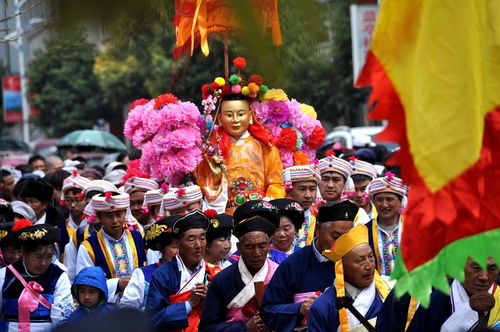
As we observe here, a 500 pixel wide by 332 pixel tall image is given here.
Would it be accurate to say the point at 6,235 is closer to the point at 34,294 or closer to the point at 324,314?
the point at 34,294

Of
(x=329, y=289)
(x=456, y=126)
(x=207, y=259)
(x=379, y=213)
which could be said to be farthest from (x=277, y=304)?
(x=456, y=126)

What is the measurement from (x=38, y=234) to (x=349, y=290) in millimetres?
2608

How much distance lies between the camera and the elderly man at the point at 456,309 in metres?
4.62

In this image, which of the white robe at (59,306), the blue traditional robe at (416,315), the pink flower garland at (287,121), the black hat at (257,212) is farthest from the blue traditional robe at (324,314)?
the pink flower garland at (287,121)

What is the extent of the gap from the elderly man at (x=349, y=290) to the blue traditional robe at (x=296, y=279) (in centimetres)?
44

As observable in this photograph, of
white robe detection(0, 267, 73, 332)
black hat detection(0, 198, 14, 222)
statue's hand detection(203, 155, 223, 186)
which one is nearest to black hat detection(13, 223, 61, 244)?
white robe detection(0, 267, 73, 332)

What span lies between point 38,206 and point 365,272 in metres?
5.81

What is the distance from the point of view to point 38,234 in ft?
22.5

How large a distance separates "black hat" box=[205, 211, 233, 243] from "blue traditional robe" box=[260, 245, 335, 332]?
1272mm

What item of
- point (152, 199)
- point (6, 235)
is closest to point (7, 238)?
point (6, 235)

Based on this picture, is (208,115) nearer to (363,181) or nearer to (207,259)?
(363,181)

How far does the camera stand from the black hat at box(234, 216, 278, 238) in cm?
616

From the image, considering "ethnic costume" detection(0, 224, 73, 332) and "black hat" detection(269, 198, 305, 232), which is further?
"black hat" detection(269, 198, 305, 232)

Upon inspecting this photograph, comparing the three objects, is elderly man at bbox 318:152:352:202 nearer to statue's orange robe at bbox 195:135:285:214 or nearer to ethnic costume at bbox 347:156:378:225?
ethnic costume at bbox 347:156:378:225
